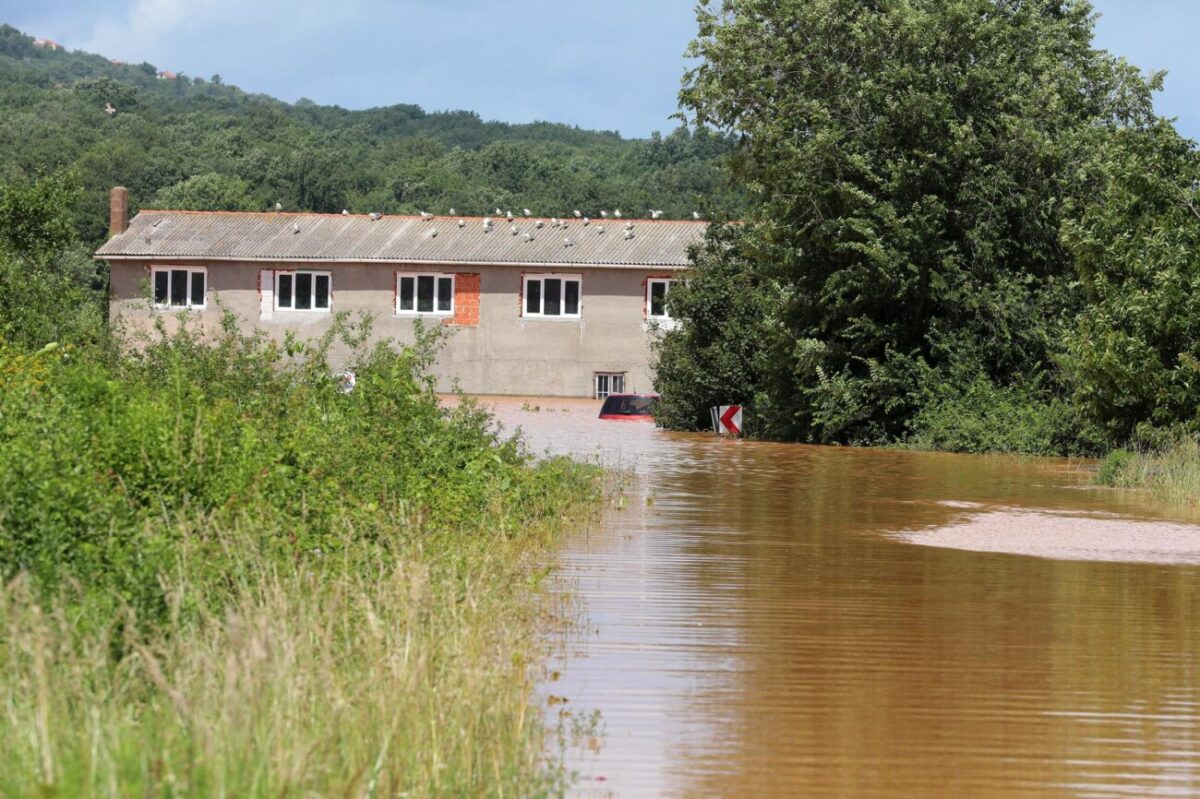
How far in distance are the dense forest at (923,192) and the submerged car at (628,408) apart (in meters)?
11.8

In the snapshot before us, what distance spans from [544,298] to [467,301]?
275cm

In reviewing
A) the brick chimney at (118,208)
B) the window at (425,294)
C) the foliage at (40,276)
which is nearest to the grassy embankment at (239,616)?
the foliage at (40,276)

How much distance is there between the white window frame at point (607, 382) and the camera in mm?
63031

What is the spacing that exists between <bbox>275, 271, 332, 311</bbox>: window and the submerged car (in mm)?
15757

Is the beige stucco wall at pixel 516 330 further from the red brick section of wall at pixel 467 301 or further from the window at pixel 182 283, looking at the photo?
the window at pixel 182 283

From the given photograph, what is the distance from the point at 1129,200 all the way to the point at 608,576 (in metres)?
16.6

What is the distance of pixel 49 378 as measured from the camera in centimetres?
1598

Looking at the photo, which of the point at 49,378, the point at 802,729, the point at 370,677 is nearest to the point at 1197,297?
the point at 49,378

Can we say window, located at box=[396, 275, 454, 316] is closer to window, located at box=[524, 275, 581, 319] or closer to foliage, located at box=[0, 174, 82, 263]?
window, located at box=[524, 275, 581, 319]

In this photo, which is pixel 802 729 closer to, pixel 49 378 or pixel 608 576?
pixel 608 576

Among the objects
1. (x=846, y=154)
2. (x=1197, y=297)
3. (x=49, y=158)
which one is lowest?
(x=1197, y=297)

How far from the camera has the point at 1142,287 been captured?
28.1m

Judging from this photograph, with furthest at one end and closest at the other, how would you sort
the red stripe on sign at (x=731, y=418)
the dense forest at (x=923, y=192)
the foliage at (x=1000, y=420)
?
the red stripe on sign at (x=731, y=418)
the dense forest at (x=923, y=192)
the foliage at (x=1000, y=420)

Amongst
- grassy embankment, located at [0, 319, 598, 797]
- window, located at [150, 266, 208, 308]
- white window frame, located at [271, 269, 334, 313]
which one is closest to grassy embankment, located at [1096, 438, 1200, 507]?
grassy embankment, located at [0, 319, 598, 797]
